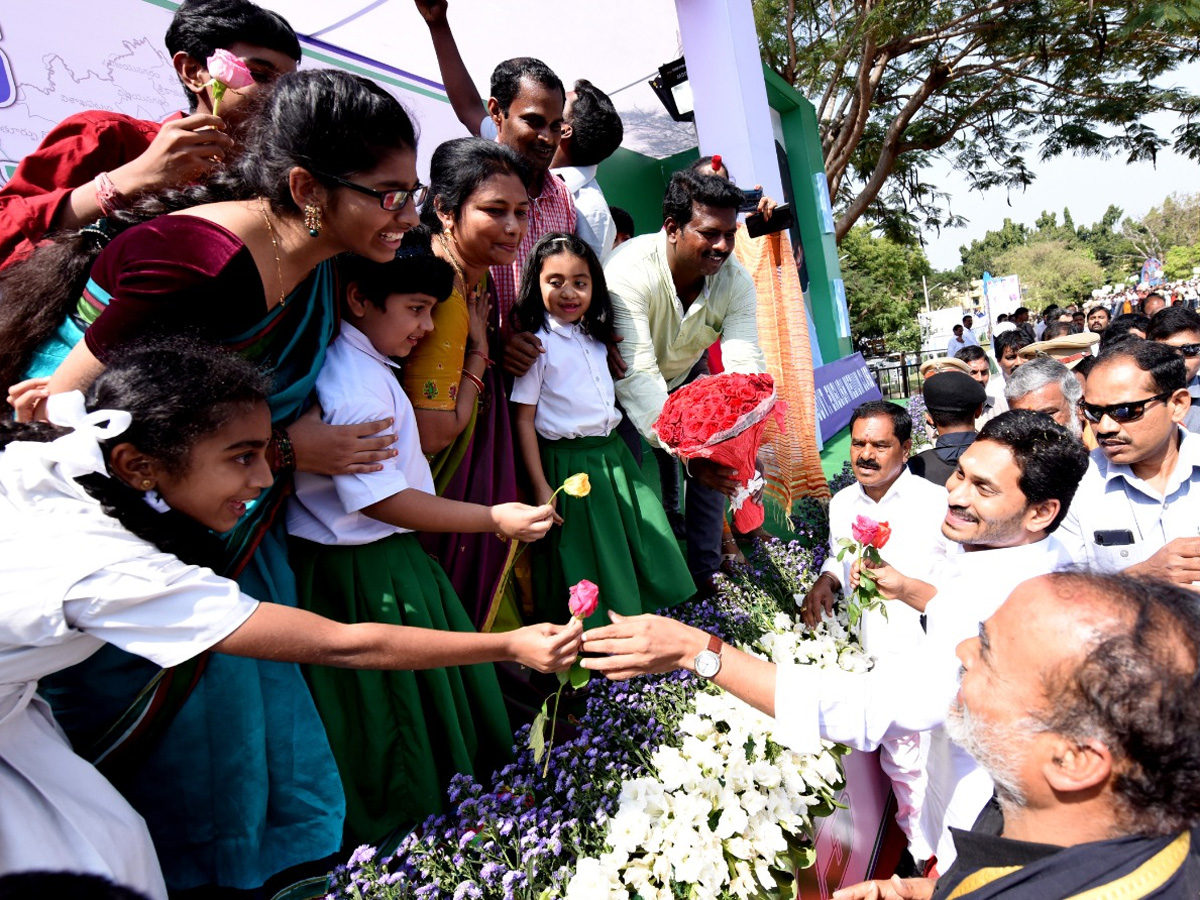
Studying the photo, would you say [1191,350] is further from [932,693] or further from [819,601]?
[932,693]

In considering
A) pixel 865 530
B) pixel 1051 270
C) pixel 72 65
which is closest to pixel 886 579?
pixel 865 530

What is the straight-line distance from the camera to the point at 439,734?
2180 millimetres

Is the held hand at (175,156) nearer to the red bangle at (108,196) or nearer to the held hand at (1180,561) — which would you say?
the red bangle at (108,196)

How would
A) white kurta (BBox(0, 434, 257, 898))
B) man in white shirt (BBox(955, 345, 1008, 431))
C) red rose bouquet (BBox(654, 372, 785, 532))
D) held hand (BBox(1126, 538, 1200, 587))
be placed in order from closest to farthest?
1. white kurta (BBox(0, 434, 257, 898))
2. held hand (BBox(1126, 538, 1200, 587))
3. red rose bouquet (BBox(654, 372, 785, 532))
4. man in white shirt (BBox(955, 345, 1008, 431))

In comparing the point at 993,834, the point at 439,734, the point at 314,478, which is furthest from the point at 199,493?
the point at 993,834

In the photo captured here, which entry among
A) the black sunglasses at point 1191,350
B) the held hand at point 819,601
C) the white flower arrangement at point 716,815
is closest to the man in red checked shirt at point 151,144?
the white flower arrangement at point 716,815

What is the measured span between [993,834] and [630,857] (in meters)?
0.82

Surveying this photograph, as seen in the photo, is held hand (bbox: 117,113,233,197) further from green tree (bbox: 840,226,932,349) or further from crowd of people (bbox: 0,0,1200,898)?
green tree (bbox: 840,226,932,349)

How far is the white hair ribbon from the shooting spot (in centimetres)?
125

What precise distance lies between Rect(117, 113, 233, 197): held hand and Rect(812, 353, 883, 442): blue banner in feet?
20.8

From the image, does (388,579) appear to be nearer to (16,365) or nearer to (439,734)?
(439,734)

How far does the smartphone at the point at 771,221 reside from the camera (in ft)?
14.4

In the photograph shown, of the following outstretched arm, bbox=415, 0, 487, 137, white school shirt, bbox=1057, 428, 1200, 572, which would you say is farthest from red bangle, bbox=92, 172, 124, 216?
white school shirt, bbox=1057, 428, 1200, 572

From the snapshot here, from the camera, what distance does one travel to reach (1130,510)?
10.1 feet
